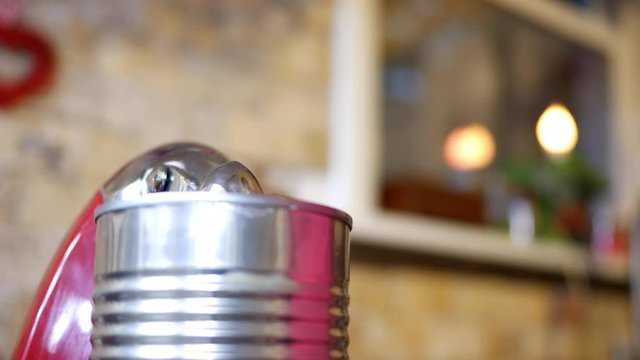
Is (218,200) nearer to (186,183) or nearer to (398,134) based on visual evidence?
(186,183)

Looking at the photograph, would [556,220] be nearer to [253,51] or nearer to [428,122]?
[428,122]

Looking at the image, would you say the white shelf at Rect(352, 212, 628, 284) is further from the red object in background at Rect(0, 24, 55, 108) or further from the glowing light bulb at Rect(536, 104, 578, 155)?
the red object in background at Rect(0, 24, 55, 108)

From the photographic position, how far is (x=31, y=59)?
3.27ft

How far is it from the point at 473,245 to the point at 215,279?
3.81 feet

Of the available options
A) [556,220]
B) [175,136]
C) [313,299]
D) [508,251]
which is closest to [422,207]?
[508,251]

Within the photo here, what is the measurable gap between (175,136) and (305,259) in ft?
2.53

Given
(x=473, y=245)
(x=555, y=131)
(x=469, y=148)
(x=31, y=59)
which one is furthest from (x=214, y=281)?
(x=555, y=131)

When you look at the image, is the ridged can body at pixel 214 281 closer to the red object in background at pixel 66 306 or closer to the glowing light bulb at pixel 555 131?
the red object in background at pixel 66 306

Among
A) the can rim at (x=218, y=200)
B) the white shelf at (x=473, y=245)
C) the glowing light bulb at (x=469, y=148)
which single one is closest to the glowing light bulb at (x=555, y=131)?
the glowing light bulb at (x=469, y=148)

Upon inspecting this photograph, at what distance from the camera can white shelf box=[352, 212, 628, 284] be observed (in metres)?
1.34

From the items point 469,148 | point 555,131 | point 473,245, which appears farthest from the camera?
point 555,131

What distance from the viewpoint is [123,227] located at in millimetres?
382

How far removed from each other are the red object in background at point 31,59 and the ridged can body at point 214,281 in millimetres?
653

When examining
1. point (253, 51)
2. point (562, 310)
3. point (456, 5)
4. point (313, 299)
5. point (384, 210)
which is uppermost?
point (456, 5)
